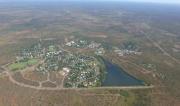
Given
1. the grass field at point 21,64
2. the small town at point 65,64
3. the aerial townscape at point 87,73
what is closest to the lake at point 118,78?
the aerial townscape at point 87,73

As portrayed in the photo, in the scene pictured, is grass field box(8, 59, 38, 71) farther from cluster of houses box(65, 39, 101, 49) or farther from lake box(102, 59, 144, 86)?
cluster of houses box(65, 39, 101, 49)

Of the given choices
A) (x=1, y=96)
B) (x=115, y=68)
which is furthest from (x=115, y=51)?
(x=1, y=96)

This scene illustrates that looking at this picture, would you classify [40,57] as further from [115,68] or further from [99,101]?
[99,101]

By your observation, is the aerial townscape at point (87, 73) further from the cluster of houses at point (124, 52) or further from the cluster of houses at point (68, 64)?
the cluster of houses at point (124, 52)

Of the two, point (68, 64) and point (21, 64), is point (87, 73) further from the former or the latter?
point (21, 64)

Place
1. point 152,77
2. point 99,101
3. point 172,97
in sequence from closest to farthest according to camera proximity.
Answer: point 99,101 < point 172,97 < point 152,77

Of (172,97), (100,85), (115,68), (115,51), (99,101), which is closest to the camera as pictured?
(99,101)

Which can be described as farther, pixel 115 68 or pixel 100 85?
pixel 115 68

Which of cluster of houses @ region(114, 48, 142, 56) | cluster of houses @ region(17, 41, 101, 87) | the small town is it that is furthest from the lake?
cluster of houses @ region(114, 48, 142, 56)

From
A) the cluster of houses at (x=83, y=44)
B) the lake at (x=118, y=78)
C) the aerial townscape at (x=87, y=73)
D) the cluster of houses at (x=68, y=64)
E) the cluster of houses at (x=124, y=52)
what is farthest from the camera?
the cluster of houses at (x=83, y=44)
